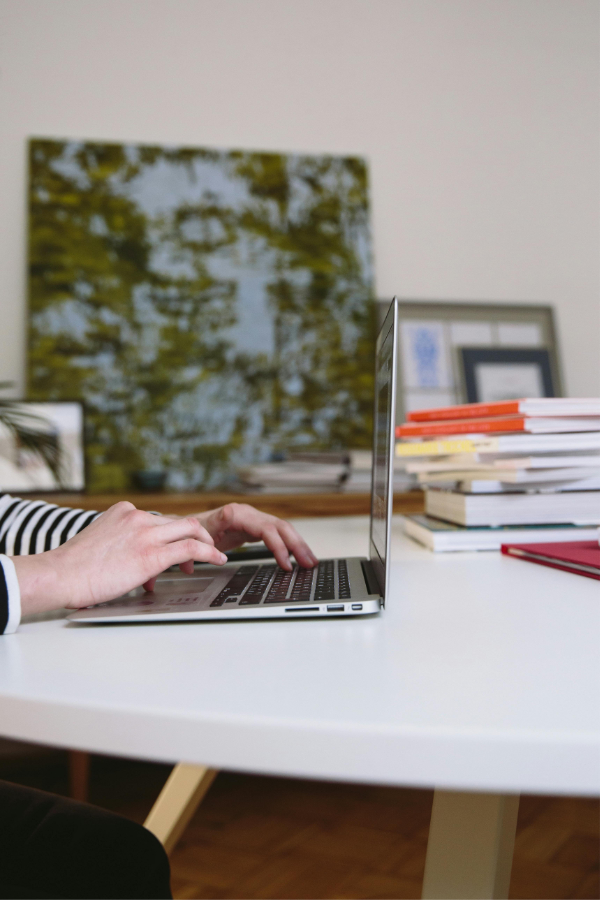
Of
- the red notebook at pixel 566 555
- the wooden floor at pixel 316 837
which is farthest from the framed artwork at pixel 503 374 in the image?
the red notebook at pixel 566 555

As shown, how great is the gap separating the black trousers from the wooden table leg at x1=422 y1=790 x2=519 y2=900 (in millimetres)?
262

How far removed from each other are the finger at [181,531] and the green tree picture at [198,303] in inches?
61.2

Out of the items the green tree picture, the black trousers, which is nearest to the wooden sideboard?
the green tree picture

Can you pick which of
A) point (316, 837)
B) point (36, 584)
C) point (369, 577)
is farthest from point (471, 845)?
point (316, 837)

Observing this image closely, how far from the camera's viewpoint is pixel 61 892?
0.66 metres

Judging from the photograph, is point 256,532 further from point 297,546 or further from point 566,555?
point 566,555

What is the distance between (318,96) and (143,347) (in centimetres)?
103

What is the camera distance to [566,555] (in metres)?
0.84

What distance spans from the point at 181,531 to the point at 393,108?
2217 millimetres

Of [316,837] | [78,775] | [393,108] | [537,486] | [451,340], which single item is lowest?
[316,837]

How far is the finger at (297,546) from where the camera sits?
90 cm

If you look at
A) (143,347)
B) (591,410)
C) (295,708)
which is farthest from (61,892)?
(143,347)

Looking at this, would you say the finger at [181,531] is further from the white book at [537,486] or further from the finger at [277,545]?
the white book at [537,486]

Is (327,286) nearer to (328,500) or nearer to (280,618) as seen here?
(328,500)
